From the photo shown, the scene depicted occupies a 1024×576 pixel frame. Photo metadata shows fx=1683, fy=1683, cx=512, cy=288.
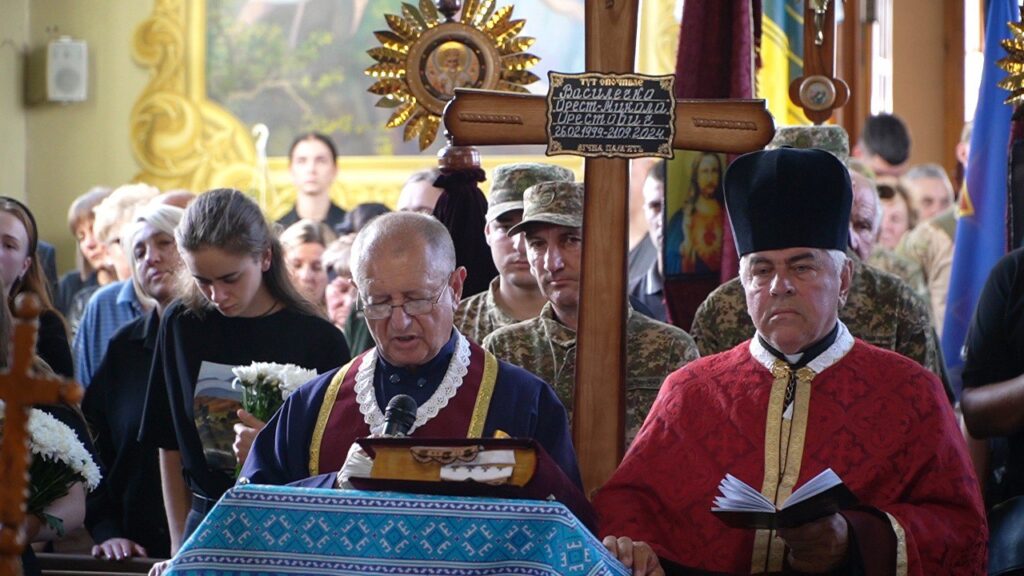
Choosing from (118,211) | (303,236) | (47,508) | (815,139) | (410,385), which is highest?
(815,139)

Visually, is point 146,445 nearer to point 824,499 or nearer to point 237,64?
point 824,499

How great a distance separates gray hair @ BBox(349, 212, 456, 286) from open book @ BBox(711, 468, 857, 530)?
3.17 feet

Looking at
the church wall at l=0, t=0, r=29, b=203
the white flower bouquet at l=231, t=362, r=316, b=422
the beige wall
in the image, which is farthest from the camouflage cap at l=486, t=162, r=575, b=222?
the beige wall

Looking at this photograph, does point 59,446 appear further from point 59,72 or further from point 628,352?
point 59,72

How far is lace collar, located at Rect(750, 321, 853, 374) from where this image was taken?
3.99m

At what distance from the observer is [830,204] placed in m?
4.04

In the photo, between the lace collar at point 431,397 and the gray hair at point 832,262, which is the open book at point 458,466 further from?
the gray hair at point 832,262

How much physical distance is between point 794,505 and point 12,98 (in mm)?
11079

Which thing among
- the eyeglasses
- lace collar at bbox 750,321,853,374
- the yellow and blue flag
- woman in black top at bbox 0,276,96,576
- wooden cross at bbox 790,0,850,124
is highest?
the yellow and blue flag

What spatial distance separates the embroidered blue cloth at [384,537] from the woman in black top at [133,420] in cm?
214

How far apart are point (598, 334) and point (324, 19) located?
973 cm

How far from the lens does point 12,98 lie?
13.3 meters

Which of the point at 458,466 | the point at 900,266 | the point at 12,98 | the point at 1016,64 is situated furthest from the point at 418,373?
the point at 12,98

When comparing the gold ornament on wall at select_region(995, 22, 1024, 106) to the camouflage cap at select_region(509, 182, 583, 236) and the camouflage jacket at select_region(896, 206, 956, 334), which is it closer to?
the camouflage cap at select_region(509, 182, 583, 236)
